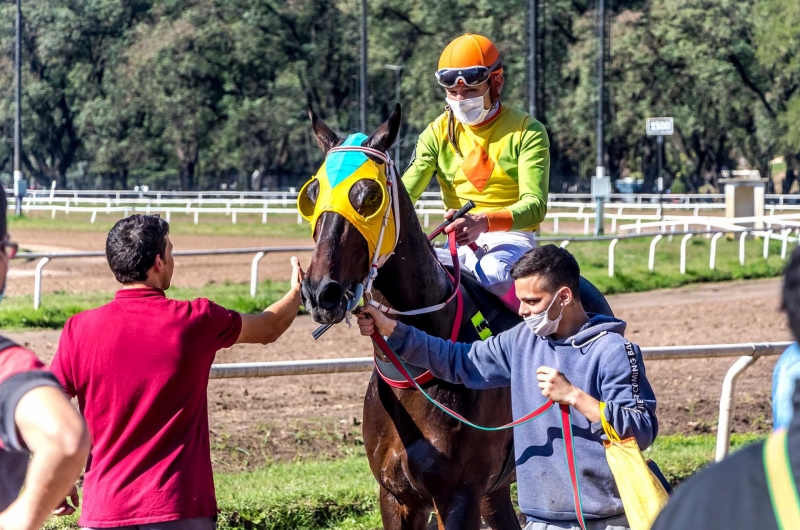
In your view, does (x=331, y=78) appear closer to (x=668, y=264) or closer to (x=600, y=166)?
(x=600, y=166)

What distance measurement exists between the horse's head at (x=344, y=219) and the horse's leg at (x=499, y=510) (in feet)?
4.33

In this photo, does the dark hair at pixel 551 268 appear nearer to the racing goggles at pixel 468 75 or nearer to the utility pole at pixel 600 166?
the racing goggles at pixel 468 75

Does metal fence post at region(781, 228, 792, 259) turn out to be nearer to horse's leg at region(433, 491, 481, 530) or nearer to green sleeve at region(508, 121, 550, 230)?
green sleeve at region(508, 121, 550, 230)

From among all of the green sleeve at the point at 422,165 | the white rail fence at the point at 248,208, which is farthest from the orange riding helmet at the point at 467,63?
the white rail fence at the point at 248,208

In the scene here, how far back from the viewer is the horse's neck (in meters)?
4.01

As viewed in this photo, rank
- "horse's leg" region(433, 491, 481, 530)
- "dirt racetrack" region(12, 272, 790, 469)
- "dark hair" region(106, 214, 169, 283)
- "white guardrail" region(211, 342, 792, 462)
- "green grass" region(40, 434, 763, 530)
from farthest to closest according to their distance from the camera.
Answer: "dirt racetrack" region(12, 272, 790, 469) < "green grass" region(40, 434, 763, 530) < "white guardrail" region(211, 342, 792, 462) < "horse's leg" region(433, 491, 481, 530) < "dark hair" region(106, 214, 169, 283)

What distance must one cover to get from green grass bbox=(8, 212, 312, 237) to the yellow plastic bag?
23078 mm

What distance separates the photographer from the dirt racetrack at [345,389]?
7691 mm

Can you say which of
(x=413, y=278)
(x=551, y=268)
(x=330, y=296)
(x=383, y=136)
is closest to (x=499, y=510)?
(x=413, y=278)

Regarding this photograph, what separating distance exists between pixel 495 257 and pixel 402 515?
1.13 meters

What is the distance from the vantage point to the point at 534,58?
2184cm

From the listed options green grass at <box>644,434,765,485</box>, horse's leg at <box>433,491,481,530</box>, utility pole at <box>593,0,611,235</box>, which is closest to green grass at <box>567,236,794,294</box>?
utility pole at <box>593,0,611,235</box>

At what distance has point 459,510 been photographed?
397 centimetres

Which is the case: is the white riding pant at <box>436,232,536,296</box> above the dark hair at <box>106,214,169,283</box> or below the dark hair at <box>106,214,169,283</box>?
below
